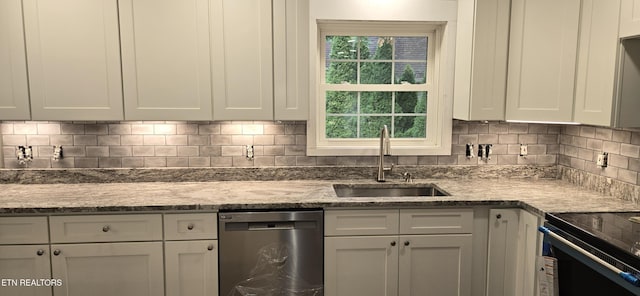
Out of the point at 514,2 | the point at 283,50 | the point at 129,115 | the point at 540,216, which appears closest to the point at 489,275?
the point at 540,216

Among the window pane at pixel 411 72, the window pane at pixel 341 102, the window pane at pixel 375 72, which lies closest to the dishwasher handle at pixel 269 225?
the window pane at pixel 341 102

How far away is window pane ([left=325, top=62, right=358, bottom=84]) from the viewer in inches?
124

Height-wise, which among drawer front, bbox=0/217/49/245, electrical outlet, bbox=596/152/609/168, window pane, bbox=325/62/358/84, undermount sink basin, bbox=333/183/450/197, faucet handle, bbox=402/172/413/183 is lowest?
drawer front, bbox=0/217/49/245

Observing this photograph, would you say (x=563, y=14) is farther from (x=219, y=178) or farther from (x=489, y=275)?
(x=219, y=178)

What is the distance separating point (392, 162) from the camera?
3.14 metres

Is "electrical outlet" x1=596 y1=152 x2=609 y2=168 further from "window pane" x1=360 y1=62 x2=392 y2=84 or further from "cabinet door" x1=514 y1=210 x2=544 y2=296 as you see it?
"window pane" x1=360 y1=62 x2=392 y2=84

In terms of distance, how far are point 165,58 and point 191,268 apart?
122 centimetres

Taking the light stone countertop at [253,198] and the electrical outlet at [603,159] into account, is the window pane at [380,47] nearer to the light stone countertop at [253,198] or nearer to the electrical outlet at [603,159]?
the light stone countertop at [253,198]

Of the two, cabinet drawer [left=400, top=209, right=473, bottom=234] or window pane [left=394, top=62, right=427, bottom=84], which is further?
window pane [left=394, top=62, right=427, bottom=84]

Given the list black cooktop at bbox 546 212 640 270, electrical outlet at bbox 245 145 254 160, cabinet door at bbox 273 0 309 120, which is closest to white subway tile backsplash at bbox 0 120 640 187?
electrical outlet at bbox 245 145 254 160

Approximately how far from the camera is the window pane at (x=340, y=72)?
10.3ft

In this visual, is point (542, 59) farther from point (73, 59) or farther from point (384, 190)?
point (73, 59)

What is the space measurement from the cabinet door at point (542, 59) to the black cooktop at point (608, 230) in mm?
618

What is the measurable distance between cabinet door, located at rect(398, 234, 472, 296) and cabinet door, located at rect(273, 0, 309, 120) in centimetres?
102
